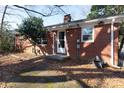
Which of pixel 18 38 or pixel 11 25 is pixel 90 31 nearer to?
pixel 11 25

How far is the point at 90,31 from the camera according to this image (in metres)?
14.0

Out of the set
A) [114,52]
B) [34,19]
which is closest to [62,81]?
[114,52]

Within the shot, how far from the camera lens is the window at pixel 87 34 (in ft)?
45.5

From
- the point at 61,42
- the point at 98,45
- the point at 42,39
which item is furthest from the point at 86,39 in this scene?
the point at 42,39

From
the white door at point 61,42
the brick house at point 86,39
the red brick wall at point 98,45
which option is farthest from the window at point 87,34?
the white door at point 61,42

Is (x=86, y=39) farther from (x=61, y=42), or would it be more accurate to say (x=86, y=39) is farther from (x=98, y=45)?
(x=61, y=42)

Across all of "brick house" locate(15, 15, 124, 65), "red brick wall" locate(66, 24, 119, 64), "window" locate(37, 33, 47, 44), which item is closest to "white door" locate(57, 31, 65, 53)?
"brick house" locate(15, 15, 124, 65)

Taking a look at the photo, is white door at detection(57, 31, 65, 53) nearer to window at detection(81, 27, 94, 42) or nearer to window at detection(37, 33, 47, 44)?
window at detection(37, 33, 47, 44)

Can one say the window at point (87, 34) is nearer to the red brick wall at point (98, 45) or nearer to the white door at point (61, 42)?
the red brick wall at point (98, 45)

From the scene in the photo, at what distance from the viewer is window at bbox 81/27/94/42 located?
45.5ft

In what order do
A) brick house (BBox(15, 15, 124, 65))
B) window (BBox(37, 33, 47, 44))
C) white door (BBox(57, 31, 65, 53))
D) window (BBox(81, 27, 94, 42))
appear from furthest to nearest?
1. window (BBox(37, 33, 47, 44))
2. white door (BBox(57, 31, 65, 53))
3. window (BBox(81, 27, 94, 42))
4. brick house (BBox(15, 15, 124, 65))

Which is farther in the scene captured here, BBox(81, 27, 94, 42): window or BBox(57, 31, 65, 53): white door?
BBox(57, 31, 65, 53): white door

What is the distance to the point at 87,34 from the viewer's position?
46.4 feet

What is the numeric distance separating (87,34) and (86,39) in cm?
38
